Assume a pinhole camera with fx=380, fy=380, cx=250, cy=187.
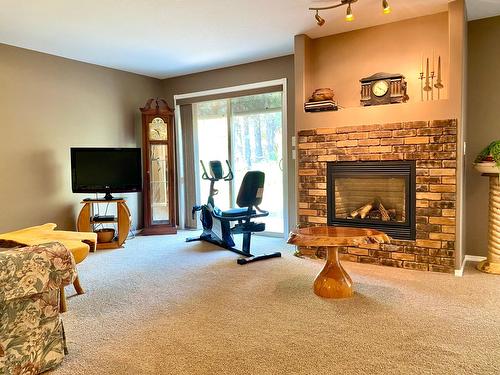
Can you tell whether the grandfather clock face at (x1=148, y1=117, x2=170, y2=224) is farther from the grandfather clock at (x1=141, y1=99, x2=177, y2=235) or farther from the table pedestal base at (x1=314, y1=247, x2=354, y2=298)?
the table pedestal base at (x1=314, y1=247, x2=354, y2=298)

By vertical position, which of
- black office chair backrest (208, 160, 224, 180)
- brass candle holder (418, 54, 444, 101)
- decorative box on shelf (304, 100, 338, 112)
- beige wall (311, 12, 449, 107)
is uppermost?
beige wall (311, 12, 449, 107)

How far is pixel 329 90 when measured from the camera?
4090 millimetres

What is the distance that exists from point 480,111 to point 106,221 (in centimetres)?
448

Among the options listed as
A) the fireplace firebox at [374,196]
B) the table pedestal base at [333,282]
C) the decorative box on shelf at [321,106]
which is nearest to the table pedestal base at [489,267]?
the fireplace firebox at [374,196]

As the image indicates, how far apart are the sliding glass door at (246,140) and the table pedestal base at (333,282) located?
2.35 meters

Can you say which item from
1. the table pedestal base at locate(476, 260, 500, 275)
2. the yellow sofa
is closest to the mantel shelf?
the table pedestal base at locate(476, 260, 500, 275)

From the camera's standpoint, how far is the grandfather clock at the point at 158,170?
5.61 meters

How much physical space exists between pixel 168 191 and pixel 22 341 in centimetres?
393

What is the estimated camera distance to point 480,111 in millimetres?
3889

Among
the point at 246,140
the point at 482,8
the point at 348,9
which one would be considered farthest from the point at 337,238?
the point at 246,140

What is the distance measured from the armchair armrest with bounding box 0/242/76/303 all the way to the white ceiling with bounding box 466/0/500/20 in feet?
12.8

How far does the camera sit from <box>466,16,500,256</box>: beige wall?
150 inches

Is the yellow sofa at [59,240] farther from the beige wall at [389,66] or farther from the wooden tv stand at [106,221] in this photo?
the beige wall at [389,66]

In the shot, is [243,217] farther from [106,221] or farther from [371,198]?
[106,221]
